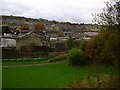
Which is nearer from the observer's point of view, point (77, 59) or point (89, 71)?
point (89, 71)

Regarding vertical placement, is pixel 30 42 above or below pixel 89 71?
above

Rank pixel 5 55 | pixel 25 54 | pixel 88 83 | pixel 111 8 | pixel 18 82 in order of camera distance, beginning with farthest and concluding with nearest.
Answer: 1. pixel 25 54
2. pixel 5 55
3. pixel 111 8
4. pixel 18 82
5. pixel 88 83

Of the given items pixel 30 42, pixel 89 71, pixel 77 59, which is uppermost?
pixel 30 42

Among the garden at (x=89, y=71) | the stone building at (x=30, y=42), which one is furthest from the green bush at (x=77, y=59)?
the stone building at (x=30, y=42)

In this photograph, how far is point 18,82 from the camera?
16.5 m

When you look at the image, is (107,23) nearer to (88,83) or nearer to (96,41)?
(96,41)

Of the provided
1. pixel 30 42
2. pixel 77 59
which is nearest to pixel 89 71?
pixel 77 59

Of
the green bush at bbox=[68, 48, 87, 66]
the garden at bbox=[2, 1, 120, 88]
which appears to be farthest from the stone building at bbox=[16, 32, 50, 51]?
the green bush at bbox=[68, 48, 87, 66]

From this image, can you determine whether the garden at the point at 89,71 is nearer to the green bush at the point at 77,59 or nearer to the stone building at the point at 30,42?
the green bush at the point at 77,59

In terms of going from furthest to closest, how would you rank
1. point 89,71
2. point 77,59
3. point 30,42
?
point 30,42 < point 77,59 < point 89,71

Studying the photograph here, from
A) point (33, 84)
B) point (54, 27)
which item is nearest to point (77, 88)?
point (33, 84)

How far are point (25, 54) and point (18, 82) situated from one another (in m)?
21.8

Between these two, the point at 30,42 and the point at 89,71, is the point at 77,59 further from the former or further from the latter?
the point at 30,42

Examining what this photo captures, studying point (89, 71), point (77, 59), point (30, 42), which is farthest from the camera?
point (30, 42)
